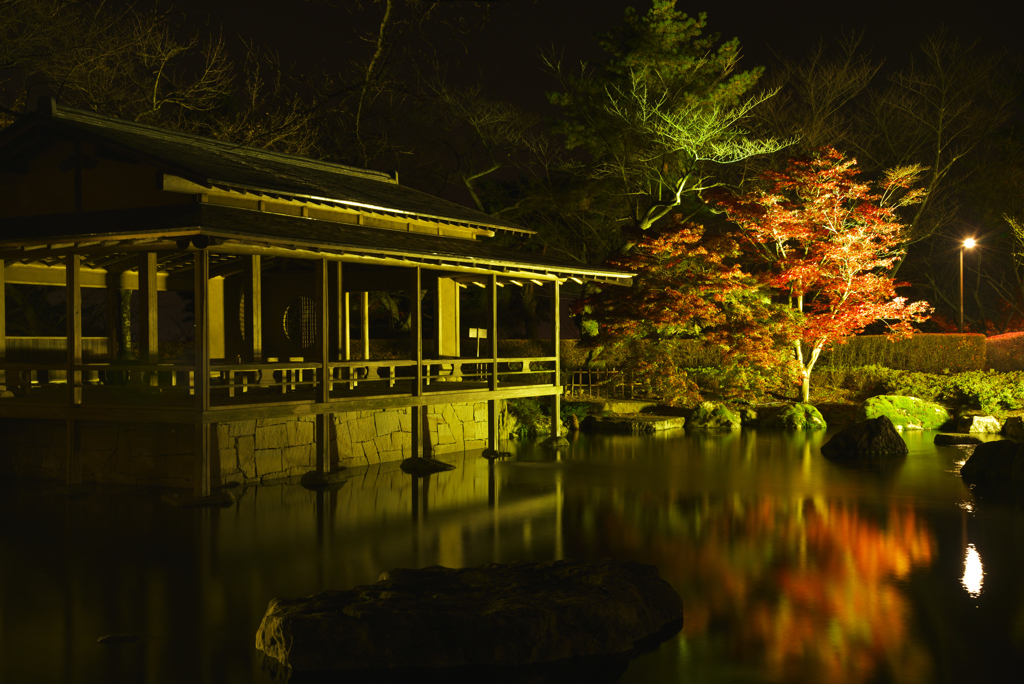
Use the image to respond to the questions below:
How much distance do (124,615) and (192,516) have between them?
420 cm

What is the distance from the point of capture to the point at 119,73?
24.5 metres

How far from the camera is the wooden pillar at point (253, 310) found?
1503 centimetres

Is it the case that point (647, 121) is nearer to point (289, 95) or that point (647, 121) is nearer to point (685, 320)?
point (685, 320)

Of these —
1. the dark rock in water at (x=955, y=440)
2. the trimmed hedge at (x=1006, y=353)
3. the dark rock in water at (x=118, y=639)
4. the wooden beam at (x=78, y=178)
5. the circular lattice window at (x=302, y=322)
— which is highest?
the wooden beam at (x=78, y=178)

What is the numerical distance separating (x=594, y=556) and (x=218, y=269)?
1154 centimetres

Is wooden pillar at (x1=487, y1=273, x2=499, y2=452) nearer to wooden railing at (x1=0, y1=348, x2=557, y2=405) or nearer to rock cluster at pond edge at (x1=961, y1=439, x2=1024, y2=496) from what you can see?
wooden railing at (x1=0, y1=348, x2=557, y2=405)

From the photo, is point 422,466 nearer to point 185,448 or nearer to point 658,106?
point 185,448

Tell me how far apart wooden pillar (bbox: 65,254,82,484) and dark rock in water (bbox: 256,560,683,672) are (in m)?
7.90

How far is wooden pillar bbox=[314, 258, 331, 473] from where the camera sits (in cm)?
1359

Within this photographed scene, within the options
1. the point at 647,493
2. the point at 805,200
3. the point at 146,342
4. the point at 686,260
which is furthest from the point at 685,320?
the point at 146,342

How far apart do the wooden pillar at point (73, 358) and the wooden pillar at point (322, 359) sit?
11.3 ft

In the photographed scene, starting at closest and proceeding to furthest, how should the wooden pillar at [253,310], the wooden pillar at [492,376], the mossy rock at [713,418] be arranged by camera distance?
the wooden pillar at [253,310] → the wooden pillar at [492,376] → the mossy rock at [713,418]

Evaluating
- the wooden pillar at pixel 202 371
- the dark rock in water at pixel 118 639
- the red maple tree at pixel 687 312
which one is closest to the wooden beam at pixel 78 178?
the wooden pillar at pixel 202 371

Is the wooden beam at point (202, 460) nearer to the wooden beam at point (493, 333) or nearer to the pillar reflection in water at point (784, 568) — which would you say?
the pillar reflection in water at point (784, 568)
